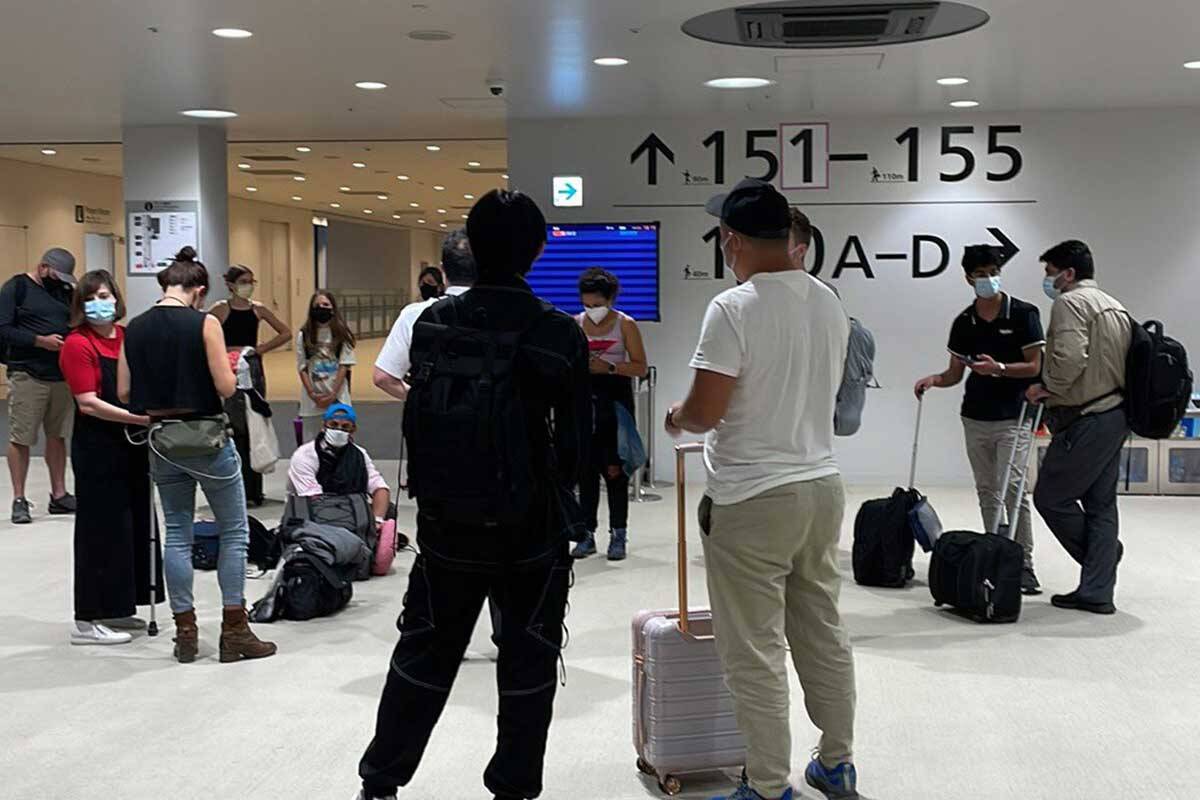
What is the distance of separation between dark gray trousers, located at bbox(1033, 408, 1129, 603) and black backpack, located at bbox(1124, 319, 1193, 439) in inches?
5.3

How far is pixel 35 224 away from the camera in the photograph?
16.2m

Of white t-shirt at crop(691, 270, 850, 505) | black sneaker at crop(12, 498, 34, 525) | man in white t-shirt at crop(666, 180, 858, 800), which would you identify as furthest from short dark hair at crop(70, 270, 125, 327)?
black sneaker at crop(12, 498, 34, 525)

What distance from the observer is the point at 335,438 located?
21.1ft

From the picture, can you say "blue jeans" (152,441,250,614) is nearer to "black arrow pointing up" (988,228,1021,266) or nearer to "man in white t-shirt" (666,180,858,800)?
"man in white t-shirt" (666,180,858,800)

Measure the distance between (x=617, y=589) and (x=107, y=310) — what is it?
265cm

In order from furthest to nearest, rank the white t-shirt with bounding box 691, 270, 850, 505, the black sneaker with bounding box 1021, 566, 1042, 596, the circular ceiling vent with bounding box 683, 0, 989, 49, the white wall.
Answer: the white wall, the circular ceiling vent with bounding box 683, 0, 989, 49, the black sneaker with bounding box 1021, 566, 1042, 596, the white t-shirt with bounding box 691, 270, 850, 505

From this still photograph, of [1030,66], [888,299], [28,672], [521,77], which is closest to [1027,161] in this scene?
[888,299]

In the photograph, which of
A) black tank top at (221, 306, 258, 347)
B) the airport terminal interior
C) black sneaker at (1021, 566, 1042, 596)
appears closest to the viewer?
the airport terminal interior

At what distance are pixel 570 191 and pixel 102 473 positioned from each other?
5.47 meters

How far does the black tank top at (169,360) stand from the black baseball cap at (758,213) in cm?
226

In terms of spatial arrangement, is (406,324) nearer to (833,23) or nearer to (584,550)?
(584,550)

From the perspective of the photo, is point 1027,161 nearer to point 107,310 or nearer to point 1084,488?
point 1084,488

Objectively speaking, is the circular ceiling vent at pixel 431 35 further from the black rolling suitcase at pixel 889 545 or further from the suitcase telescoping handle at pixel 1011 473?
the suitcase telescoping handle at pixel 1011 473

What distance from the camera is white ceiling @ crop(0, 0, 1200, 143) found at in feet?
20.5
